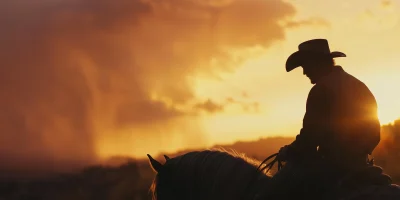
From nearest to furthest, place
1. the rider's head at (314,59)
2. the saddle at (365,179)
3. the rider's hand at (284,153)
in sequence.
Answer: the saddle at (365,179) → the rider's hand at (284,153) → the rider's head at (314,59)

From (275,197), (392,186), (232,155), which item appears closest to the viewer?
(392,186)

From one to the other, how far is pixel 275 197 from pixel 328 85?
1.88 meters

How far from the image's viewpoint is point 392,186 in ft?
36.3

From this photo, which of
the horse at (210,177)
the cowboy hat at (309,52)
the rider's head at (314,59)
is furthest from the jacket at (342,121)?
the horse at (210,177)

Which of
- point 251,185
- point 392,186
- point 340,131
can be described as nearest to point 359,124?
point 340,131

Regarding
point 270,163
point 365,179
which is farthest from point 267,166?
point 365,179

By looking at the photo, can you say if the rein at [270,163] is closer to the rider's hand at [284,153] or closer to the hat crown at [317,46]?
the rider's hand at [284,153]

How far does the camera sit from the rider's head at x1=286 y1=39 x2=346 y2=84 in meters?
12.0

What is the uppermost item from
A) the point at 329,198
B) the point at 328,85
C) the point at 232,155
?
the point at 328,85

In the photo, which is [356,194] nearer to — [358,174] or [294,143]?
[358,174]

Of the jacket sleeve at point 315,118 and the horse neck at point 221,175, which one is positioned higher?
the jacket sleeve at point 315,118

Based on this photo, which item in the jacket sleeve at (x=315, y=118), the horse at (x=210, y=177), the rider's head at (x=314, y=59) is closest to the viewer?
the jacket sleeve at (x=315, y=118)

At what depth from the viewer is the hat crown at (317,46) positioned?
12.0 meters

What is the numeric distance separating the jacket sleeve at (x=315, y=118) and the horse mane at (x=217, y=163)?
113cm
